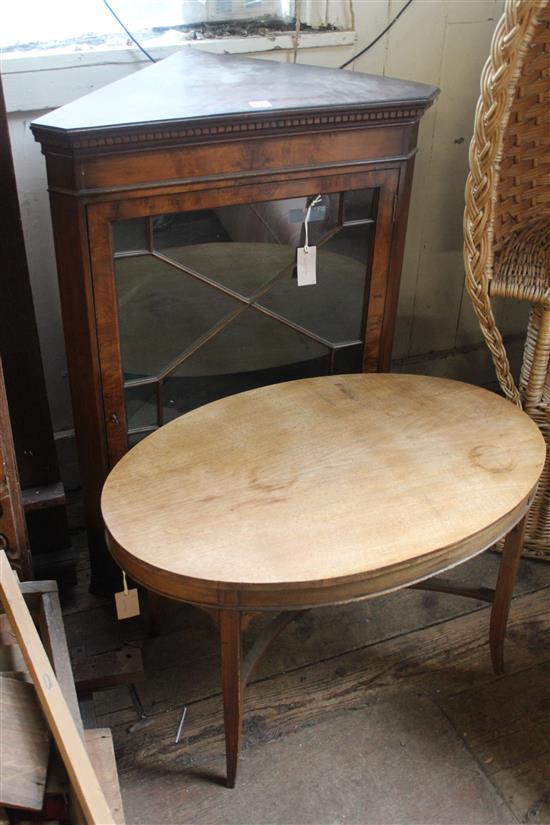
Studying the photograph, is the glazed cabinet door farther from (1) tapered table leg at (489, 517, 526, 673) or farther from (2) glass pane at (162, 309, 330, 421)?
(1) tapered table leg at (489, 517, 526, 673)

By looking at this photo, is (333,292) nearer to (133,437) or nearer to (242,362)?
(242,362)

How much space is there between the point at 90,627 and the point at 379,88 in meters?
1.14

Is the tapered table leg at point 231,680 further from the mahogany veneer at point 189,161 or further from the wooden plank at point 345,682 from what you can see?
the mahogany veneer at point 189,161

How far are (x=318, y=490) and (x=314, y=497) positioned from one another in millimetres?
18

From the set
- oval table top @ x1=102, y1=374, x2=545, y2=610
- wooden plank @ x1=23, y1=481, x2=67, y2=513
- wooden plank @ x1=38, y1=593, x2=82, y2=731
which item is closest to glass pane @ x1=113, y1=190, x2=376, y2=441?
oval table top @ x1=102, y1=374, x2=545, y2=610

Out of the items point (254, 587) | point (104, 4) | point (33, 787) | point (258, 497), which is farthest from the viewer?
point (104, 4)

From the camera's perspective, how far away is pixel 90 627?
158 centimetres

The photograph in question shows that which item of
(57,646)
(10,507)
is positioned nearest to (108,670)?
(57,646)

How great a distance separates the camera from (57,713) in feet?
3.05

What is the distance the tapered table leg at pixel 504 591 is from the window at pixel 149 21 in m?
1.11

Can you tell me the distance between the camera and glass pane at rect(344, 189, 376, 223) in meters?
1.40

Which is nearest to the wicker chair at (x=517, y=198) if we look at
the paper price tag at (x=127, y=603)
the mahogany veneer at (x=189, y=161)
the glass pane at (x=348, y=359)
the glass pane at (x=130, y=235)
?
the mahogany veneer at (x=189, y=161)

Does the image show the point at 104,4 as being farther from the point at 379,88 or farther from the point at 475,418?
the point at 475,418

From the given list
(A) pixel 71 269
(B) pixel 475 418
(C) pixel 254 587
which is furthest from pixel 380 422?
(A) pixel 71 269
